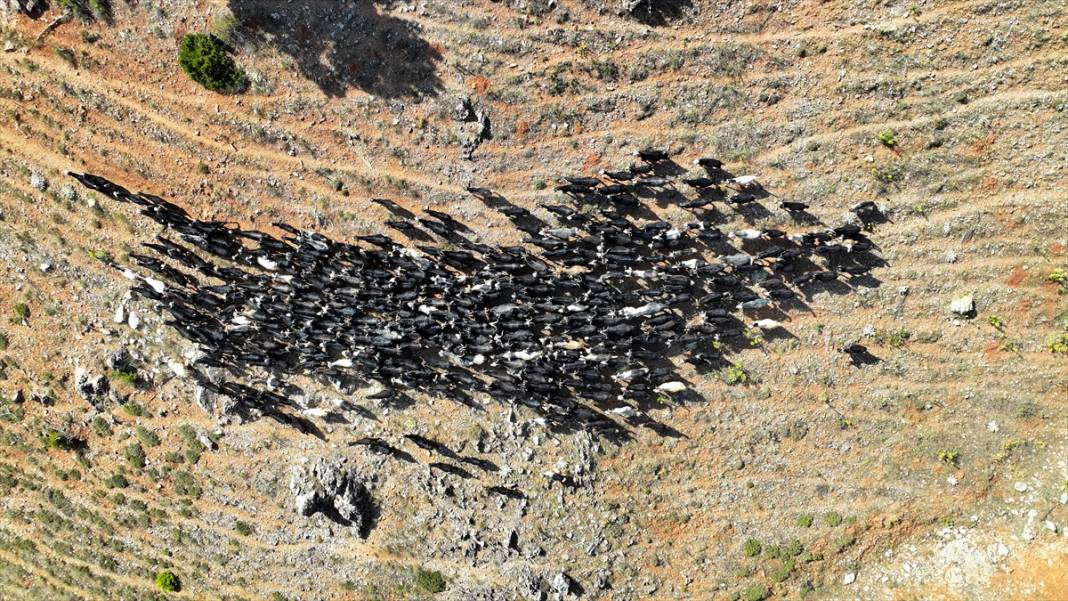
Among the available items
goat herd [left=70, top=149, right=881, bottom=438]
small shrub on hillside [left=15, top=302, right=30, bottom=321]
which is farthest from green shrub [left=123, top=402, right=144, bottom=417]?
small shrub on hillside [left=15, top=302, right=30, bottom=321]

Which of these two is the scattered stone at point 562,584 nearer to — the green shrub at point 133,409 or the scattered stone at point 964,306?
the scattered stone at point 964,306

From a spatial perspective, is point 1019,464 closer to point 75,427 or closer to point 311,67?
point 311,67

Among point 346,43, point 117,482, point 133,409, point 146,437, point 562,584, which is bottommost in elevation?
point 562,584

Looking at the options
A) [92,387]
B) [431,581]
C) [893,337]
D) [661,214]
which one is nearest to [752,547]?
[893,337]

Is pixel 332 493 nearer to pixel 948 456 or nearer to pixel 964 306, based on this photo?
pixel 948 456

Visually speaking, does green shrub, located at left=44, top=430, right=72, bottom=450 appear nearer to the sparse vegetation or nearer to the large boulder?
the large boulder

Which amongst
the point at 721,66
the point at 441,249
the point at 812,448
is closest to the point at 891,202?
the point at 721,66
